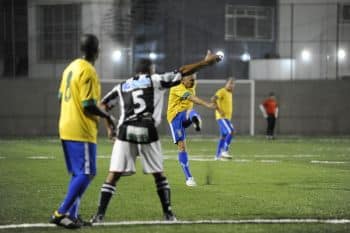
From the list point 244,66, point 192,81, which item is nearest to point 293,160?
point 192,81

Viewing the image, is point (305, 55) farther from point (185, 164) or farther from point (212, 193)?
point (212, 193)

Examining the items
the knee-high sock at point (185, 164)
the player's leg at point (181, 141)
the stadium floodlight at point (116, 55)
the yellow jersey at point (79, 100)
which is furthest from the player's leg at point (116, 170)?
the stadium floodlight at point (116, 55)

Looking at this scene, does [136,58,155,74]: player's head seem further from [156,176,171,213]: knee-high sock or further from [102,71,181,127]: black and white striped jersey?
[156,176,171,213]: knee-high sock

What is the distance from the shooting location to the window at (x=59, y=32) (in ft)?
128

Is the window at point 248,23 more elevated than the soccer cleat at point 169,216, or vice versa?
the window at point 248,23

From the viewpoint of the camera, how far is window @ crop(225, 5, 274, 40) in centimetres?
4188

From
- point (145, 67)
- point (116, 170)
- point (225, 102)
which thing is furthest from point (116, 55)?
point (116, 170)

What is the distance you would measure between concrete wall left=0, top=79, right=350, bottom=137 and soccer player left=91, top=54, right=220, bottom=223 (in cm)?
2749

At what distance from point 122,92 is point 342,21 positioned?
32.1m

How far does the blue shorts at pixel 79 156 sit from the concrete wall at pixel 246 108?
28125 mm

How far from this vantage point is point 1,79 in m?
38.0

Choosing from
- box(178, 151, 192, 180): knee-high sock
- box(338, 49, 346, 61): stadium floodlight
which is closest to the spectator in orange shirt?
box(338, 49, 346, 61): stadium floodlight

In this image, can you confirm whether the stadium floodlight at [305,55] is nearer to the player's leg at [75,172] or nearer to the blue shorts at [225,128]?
the blue shorts at [225,128]

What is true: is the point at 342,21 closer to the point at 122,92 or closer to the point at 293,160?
the point at 293,160
